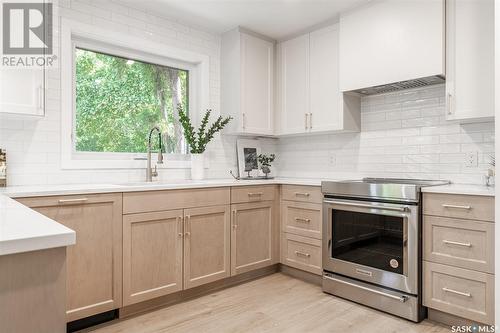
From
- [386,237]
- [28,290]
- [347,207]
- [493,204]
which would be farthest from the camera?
[347,207]

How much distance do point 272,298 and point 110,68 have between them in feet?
7.87

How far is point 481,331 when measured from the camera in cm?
215

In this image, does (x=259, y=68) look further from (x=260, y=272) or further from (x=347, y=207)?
(x=260, y=272)

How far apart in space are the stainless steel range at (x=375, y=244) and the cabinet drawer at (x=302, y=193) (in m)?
0.12

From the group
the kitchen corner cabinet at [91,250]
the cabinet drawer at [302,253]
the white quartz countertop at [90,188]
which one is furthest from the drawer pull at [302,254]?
the kitchen corner cabinet at [91,250]

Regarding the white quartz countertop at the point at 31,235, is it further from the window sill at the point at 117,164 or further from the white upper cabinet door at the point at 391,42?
the white upper cabinet door at the point at 391,42

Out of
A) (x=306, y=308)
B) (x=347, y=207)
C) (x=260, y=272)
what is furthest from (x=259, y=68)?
(x=306, y=308)

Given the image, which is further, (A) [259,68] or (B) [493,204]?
(A) [259,68]

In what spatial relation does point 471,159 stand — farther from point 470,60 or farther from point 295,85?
point 295,85

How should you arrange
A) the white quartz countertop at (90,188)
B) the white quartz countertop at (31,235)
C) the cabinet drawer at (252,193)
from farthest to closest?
the cabinet drawer at (252,193) → the white quartz countertop at (90,188) → the white quartz countertop at (31,235)

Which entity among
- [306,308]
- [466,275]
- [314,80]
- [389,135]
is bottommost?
[306,308]

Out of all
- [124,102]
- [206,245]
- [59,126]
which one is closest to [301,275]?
[206,245]

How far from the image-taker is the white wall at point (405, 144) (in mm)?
2672

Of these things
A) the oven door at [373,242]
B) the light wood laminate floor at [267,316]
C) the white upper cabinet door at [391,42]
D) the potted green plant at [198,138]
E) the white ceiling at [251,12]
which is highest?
the white ceiling at [251,12]
